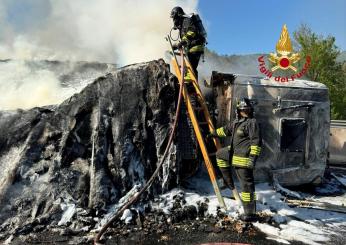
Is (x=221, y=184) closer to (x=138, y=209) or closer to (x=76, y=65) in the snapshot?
(x=138, y=209)

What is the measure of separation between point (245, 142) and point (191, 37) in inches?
107

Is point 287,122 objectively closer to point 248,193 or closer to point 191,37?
point 248,193

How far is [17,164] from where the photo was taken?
260 inches

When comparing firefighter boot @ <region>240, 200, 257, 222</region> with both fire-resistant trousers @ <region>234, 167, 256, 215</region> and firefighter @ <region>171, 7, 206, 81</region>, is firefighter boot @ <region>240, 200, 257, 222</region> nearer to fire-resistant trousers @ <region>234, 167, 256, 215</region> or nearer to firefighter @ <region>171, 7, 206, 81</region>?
fire-resistant trousers @ <region>234, 167, 256, 215</region>

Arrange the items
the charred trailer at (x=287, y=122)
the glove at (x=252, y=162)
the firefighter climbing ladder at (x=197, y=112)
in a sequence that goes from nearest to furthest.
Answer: the glove at (x=252, y=162), the firefighter climbing ladder at (x=197, y=112), the charred trailer at (x=287, y=122)

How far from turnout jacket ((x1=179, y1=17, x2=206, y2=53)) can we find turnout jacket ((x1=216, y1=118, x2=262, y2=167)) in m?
2.23

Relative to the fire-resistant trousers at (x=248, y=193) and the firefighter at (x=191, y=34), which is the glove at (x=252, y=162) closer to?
the fire-resistant trousers at (x=248, y=193)

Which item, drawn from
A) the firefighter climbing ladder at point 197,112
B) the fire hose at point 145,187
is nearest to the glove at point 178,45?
the firefighter climbing ladder at point 197,112

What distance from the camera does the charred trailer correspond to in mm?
7473

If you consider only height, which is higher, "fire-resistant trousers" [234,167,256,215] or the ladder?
the ladder

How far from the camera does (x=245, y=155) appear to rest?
600 cm

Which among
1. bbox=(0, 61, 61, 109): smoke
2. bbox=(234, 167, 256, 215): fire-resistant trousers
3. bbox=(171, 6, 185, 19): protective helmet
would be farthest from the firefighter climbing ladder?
bbox=(0, 61, 61, 109): smoke

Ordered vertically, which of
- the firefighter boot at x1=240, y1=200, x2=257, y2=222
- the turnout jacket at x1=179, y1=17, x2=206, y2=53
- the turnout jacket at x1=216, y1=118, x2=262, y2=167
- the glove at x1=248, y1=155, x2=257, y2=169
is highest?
the turnout jacket at x1=179, y1=17, x2=206, y2=53

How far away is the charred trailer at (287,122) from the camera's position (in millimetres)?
7473
